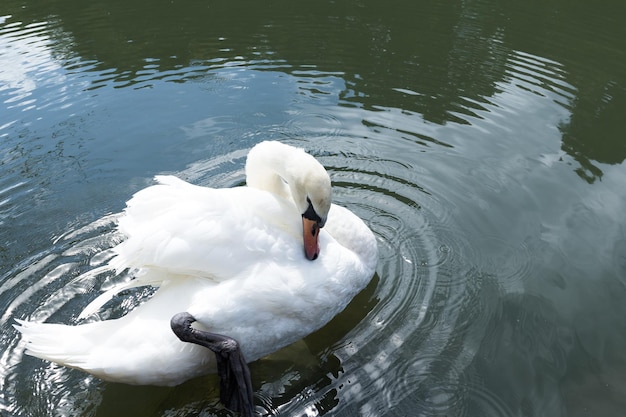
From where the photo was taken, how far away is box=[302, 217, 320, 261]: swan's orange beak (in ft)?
14.1

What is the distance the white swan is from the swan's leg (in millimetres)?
32

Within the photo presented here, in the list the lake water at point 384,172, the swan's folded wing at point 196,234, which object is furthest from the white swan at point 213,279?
the lake water at point 384,172

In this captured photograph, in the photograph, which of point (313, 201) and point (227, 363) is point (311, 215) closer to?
point (313, 201)

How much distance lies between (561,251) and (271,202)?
9.34 feet

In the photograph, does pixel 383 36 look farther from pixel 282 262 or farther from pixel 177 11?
pixel 282 262

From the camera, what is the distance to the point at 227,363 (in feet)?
12.9

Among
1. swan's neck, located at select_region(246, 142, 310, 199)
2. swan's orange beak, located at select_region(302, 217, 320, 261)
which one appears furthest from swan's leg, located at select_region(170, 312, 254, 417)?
swan's neck, located at select_region(246, 142, 310, 199)

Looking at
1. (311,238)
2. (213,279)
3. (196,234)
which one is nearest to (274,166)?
(311,238)

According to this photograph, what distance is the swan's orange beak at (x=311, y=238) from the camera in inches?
169

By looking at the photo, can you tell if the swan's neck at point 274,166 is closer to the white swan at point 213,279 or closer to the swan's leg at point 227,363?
the white swan at point 213,279

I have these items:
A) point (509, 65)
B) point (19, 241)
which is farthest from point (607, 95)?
point (19, 241)

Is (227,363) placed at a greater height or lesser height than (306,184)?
lesser

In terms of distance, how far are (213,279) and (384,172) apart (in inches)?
121

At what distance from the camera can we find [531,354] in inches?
178
